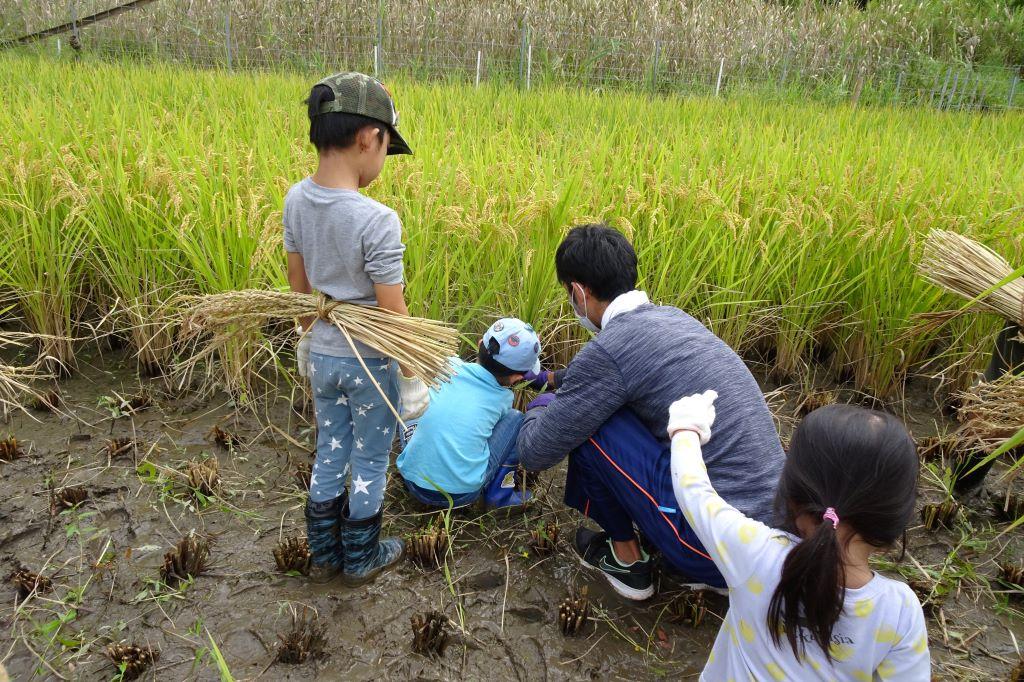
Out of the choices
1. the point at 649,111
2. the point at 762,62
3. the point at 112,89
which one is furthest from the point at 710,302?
the point at 762,62

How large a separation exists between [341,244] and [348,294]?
141 mm

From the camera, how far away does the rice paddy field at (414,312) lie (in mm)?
1776

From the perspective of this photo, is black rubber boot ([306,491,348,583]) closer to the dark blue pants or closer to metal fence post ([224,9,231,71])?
the dark blue pants

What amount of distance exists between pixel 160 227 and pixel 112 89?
2863mm

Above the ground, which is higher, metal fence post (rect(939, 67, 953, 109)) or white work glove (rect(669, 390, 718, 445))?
metal fence post (rect(939, 67, 953, 109))

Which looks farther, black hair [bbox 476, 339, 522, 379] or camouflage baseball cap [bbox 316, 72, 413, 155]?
black hair [bbox 476, 339, 522, 379]

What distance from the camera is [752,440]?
5.50ft

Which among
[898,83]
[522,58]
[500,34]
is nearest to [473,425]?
[522,58]

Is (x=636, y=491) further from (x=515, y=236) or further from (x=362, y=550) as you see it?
(x=515, y=236)

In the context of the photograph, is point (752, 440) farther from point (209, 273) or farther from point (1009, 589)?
point (209, 273)

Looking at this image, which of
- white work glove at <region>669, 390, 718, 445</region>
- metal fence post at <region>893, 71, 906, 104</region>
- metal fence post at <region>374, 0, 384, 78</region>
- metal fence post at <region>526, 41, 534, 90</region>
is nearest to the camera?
white work glove at <region>669, 390, 718, 445</region>

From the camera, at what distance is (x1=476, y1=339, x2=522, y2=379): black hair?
2.04 meters

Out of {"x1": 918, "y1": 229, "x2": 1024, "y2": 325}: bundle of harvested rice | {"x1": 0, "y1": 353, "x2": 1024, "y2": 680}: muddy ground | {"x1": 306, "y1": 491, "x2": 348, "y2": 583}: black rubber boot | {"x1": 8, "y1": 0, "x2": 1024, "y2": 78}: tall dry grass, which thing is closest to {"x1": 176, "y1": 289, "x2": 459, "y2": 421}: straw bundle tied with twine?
{"x1": 306, "y1": 491, "x2": 348, "y2": 583}: black rubber boot

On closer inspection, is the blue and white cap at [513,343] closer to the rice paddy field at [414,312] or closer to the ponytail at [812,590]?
the rice paddy field at [414,312]
